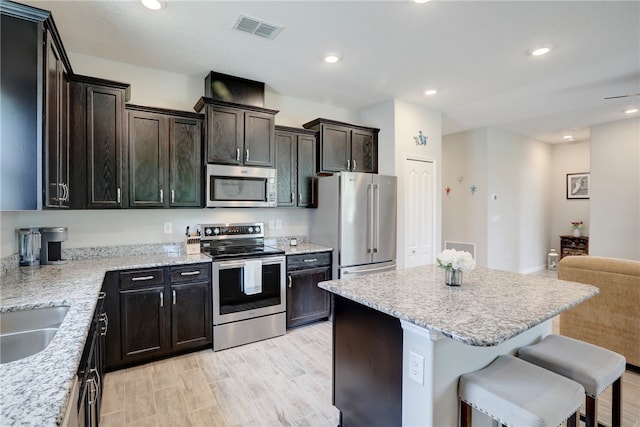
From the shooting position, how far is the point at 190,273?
9.69 feet

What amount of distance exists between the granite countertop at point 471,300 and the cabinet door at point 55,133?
1856 mm

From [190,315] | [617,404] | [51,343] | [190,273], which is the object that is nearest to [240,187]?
[190,273]

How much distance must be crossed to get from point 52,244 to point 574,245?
8.46 metres

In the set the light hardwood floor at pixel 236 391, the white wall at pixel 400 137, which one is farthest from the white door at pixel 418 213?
the light hardwood floor at pixel 236 391

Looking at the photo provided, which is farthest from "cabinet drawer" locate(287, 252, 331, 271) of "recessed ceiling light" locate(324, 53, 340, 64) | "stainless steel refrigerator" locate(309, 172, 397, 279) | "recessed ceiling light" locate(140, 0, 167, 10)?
"recessed ceiling light" locate(140, 0, 167, 10)

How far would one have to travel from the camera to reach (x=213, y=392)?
2402 millimetres

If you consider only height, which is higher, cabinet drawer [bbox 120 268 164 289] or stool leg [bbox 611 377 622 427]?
cabinet drawer [bbox 120 268 164 289]

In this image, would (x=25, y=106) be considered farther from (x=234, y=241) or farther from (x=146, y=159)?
(x=234, y=241)

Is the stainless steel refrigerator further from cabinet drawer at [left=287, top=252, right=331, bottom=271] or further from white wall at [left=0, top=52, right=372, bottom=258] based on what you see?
white wall at [left=0, top=52, right=372, bottom=258]

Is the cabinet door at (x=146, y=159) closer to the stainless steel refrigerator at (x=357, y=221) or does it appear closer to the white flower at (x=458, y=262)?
the stainless steel refrigerator at (x=357, y=221)

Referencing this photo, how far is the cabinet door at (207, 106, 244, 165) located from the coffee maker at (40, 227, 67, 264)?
1.39 meters

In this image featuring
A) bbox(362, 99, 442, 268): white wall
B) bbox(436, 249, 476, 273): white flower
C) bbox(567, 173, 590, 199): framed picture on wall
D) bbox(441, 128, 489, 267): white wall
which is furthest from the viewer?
bbox(567, 173, 590, 199): framed picture on wall

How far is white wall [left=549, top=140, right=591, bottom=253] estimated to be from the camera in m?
6.84

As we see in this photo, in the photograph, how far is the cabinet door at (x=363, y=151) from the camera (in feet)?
14.0
